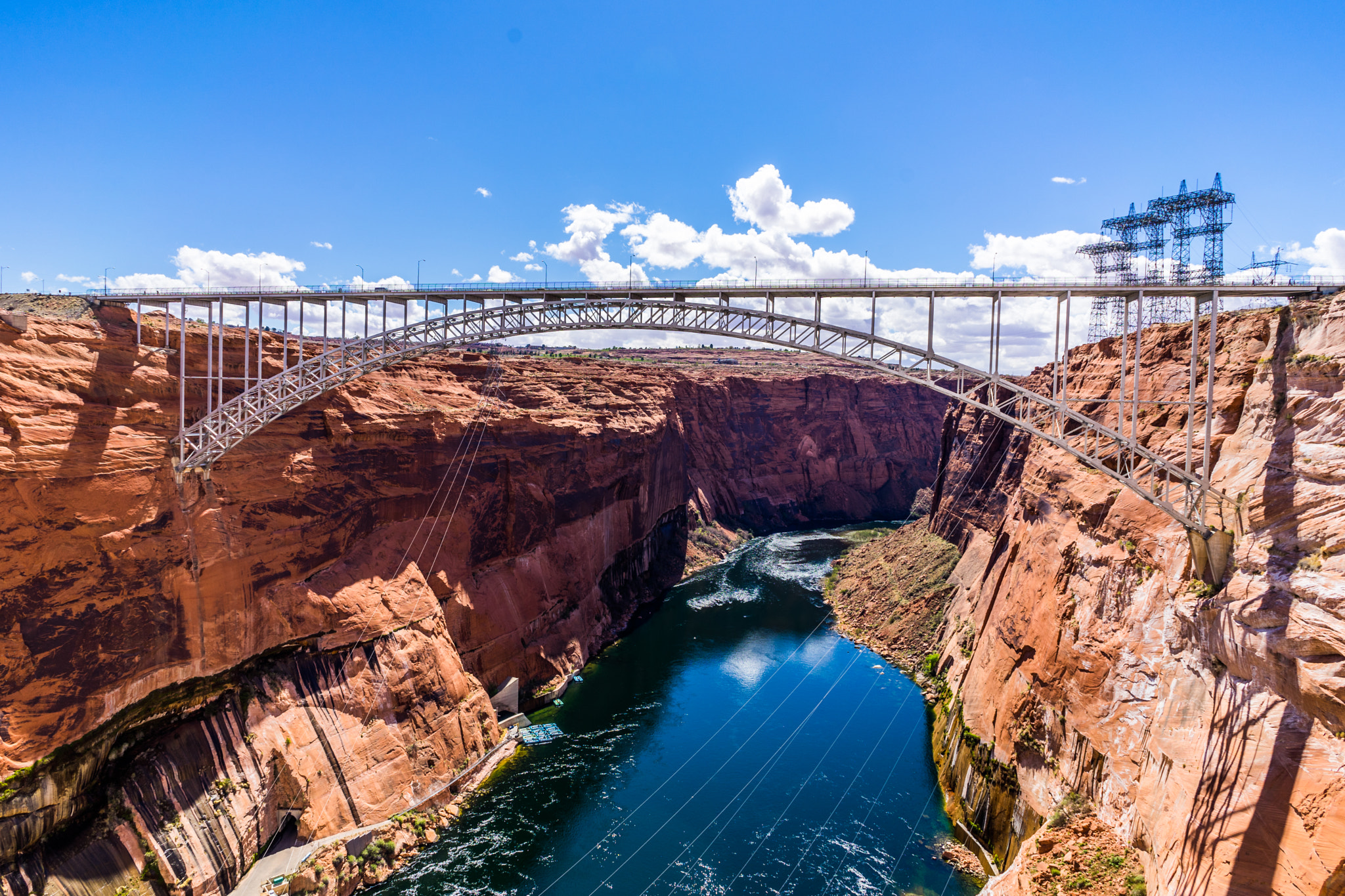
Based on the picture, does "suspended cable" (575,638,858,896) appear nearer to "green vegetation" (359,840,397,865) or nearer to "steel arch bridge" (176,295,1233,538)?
"green vegetation" (359,840,397,865)

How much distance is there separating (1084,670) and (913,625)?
23.1 meters

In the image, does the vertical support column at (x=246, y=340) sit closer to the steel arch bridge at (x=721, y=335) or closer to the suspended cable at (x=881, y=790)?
the steel arch bridge at (x=721, y=335)

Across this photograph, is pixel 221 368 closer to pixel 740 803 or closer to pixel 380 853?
pixel 380 853

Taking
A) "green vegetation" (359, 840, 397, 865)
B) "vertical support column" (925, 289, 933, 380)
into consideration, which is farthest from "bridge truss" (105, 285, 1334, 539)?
"green vegetation" (359, 840, 397, 865)

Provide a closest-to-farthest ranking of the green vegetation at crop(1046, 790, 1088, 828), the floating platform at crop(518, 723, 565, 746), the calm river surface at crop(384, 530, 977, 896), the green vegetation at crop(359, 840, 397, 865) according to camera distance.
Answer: the green vegetation at crop(1046, 790, 1088, 828)
the green vegetation at crop(359, 840, 397, 865)
the calm river surface at crop(384, 530, 977, 896)
the floating platform at crop(518, 723, 565, 746)

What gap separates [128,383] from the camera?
21609 millimetres

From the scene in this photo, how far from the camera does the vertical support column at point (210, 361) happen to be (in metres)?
22.6

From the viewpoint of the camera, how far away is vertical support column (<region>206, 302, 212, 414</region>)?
74.3 feet

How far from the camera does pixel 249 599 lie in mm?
23062

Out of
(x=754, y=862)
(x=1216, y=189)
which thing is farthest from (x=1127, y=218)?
(x=754, y=862)

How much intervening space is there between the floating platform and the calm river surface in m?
0.35

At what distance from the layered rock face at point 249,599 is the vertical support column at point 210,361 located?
373 mm

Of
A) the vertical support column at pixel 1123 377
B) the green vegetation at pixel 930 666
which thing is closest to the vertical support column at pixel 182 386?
the vertical support column at pixel 1123 377

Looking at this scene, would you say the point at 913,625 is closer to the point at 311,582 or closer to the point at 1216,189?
the point at 1216,189
